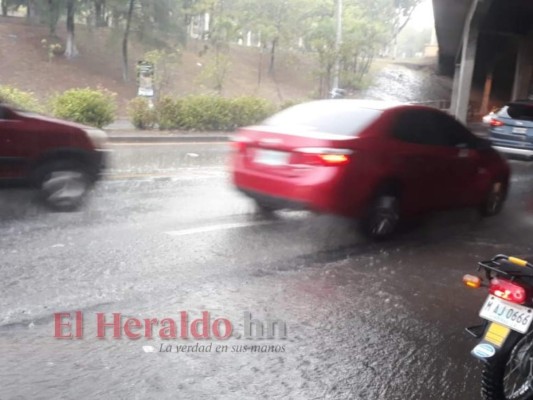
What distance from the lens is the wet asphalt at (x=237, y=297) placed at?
3.86m

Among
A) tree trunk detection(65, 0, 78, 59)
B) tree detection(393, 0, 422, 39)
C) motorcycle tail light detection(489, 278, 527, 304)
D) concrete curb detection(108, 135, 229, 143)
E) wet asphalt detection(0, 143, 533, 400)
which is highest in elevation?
tree detection(393, 0, 422, 39)

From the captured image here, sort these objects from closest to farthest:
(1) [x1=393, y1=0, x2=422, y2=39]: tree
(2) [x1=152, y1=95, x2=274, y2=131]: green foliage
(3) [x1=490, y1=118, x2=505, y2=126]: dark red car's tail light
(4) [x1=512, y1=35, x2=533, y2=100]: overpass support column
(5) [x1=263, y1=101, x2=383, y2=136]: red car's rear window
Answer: (5) [x1=263, y1=101, x2=383, y2=136]: red car's rear window, (3) [x1=490, y1=118, x2=505, y2=126]: dark red car's tail light, (2) [x1=152, y1=95, x2=274, y2=131]: green foliage, (4) [x1=512, y1=35, x2=533, y2=100]: overpass support column, (1) [x1=393, y1=0, x2=422, y2=39]: tree

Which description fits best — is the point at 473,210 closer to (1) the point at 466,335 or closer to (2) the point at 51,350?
(1) the point at 466,335

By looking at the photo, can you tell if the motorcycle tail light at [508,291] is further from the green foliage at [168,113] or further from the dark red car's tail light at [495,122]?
the green foliage at [168,113]

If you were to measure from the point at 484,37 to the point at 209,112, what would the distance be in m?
25.1

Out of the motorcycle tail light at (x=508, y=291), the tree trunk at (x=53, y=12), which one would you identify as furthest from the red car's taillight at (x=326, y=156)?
the tree trunk at (x=53, y=12)

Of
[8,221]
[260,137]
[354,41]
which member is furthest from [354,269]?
[354,41]

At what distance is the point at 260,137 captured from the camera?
7391 mm

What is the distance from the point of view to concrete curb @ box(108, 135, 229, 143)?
16650 mm

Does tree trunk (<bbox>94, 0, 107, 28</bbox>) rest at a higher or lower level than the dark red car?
higher

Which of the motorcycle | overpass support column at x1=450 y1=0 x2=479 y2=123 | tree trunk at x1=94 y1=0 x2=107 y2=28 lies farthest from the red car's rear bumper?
tree trunk at x1=94 y1=0 x2=107 y2=28

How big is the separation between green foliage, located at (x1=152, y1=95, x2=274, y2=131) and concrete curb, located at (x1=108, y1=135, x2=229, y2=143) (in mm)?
1161

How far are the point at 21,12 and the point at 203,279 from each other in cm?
6404

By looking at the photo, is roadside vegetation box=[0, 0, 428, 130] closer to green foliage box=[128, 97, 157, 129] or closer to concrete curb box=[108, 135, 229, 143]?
concrete curb box=[108, 135, 229, 143]
